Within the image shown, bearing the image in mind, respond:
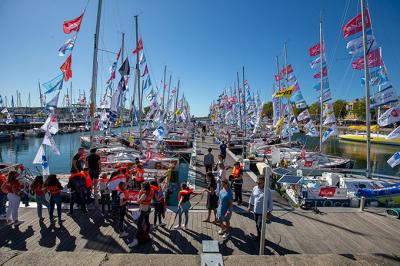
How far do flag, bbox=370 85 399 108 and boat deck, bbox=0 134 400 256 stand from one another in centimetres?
663

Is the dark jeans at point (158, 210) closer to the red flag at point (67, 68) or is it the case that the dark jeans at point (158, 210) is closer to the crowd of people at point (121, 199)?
the crowd of people at point (121, 199)

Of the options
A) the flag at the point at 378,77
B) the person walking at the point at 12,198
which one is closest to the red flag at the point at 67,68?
the person walking at the point at 12,198

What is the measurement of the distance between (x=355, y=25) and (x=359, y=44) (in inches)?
43.9

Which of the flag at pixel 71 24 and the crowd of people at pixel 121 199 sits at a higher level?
the flag at pixel 71 24

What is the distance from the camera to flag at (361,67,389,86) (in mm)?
13328

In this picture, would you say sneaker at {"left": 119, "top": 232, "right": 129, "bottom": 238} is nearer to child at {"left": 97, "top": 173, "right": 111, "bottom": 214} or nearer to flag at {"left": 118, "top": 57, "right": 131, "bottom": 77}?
child at {"left": 97, "top": 173, "right": 111, "bottom": 214}

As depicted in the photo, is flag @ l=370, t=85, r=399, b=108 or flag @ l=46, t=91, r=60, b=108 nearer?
flag @ l=46, t=91, r=60, b=108

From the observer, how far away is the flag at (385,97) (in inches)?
502

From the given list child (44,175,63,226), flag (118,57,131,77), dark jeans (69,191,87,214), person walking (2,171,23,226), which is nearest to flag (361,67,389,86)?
flag (118,57,131,77)

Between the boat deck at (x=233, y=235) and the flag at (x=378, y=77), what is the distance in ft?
25.3

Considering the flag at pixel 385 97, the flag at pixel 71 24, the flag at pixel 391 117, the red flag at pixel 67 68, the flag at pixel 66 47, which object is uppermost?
the flag at pixel 71 24

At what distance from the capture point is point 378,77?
13602 millimetres

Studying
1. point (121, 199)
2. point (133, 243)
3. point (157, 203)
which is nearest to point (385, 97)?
point (157, 203)

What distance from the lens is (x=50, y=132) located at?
10383 millimetres
